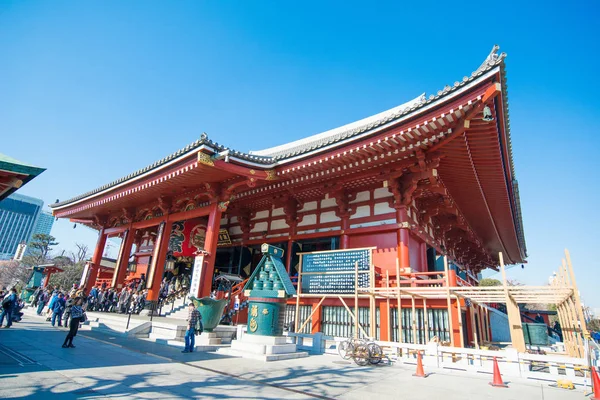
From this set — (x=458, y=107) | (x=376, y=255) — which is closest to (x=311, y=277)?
(x=376, y=255)

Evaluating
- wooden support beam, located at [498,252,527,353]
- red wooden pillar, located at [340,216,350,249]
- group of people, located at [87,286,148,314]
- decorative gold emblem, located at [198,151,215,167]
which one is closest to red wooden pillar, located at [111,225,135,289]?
group of people, located at [87,286,148,314]

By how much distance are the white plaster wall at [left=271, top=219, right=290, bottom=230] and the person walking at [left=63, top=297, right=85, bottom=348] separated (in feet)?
28.4

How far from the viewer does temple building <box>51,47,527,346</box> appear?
9.38 metres

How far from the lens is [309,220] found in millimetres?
14539

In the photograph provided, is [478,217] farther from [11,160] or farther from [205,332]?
[11,160]

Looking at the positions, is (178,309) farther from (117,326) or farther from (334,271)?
(334,271)

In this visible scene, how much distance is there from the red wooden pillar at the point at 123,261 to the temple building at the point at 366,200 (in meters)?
0.07

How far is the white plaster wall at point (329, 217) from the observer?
45.0 feet

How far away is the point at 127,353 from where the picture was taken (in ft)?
25.0

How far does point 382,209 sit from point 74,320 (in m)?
10.5

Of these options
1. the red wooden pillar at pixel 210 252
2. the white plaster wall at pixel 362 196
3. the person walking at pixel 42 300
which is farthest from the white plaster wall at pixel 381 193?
the person walking at pixel 42 300

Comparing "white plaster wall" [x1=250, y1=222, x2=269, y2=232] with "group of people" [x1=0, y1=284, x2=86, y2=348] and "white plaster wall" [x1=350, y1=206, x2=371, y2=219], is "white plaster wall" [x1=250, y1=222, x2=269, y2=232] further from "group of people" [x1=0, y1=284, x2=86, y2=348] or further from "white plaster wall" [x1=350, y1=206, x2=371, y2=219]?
"group of people" [x1=0, y1=284, x2=86, y2=348]

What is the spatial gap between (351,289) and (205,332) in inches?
200

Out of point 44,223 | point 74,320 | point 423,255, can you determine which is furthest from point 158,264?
point 44,223
